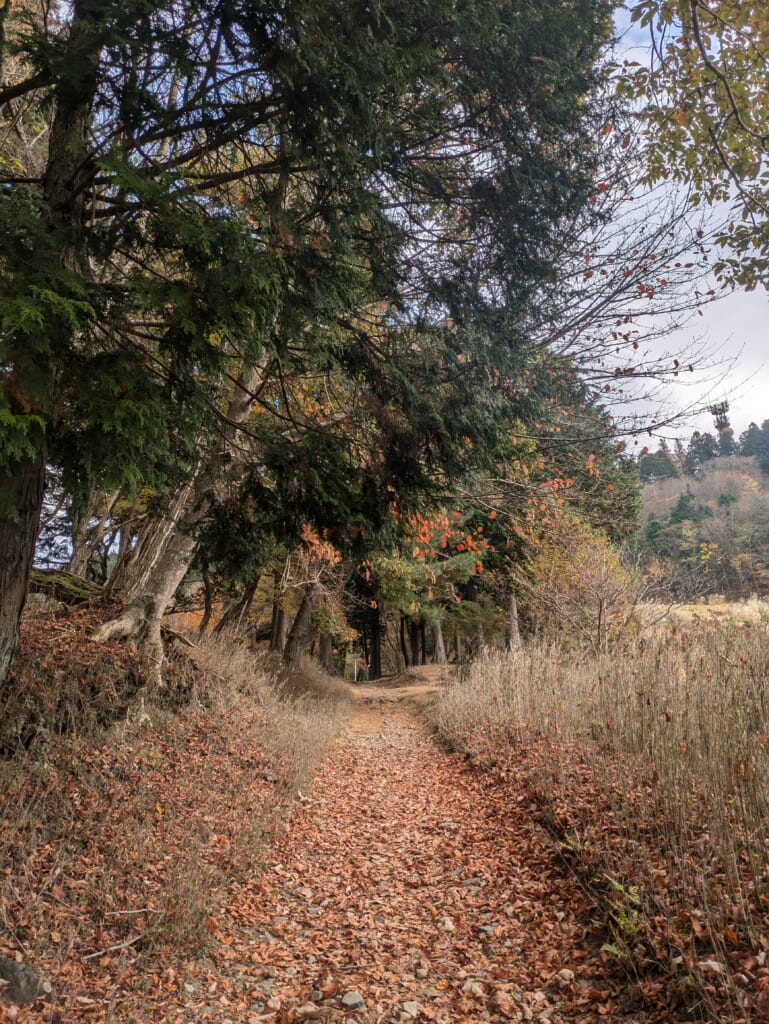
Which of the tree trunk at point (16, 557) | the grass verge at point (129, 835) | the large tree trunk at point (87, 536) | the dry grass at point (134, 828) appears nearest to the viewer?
the grass verge at point (129, 835)

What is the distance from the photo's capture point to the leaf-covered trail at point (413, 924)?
10.2 ft

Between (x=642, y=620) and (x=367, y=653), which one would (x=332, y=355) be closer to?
(x=642, y=620)

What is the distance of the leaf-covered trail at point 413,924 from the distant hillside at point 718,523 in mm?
24238

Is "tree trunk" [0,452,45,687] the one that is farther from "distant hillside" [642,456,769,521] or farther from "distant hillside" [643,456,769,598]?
"distant hillside" [642,456,769,521]

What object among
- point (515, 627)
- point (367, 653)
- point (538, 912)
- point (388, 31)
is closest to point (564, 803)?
point (538, 912)

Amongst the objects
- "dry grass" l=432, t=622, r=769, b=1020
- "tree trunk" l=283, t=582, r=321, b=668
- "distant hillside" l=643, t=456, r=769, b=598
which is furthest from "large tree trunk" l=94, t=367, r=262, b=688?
"distant hillside" l=643, t=456, r=769, b=598

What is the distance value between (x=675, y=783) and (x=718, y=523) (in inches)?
1856

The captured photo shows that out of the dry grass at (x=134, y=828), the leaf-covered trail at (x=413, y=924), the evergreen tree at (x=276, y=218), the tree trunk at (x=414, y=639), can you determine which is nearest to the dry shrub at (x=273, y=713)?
the dry grass at (x=134, y=828)

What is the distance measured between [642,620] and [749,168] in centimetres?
851

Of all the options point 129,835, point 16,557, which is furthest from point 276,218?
point 129,835

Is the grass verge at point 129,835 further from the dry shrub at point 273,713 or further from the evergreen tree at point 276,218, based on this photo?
the evergreen tree at point 276,218

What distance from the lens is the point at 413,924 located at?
3994mm

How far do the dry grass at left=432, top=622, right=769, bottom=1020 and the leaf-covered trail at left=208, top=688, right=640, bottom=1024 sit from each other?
393 millimetres

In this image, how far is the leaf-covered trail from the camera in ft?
10.2
